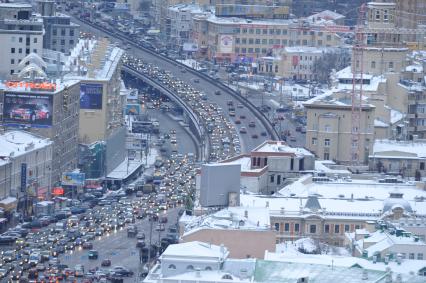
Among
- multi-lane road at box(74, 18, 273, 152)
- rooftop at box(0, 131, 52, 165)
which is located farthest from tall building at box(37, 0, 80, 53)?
rooftop at box(0, 131, 52, 165)

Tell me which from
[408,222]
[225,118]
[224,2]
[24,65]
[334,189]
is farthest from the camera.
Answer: [224,2]

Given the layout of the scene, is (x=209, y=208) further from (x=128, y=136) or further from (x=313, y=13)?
(x=313, y=13)

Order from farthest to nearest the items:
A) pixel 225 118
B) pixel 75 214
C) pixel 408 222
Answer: pixel 225 118 → pixel 75 214 → pixel 408 222

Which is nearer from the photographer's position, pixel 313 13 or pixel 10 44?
pixel 10 44

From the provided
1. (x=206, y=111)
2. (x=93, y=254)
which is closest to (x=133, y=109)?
(x=206, y=111)

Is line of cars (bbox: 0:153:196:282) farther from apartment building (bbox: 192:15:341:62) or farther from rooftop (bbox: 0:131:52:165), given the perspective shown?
apartment building (bbox: 192:15:341:62)

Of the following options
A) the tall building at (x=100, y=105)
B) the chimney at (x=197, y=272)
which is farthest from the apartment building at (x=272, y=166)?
the chimney at (x=197, y=272)

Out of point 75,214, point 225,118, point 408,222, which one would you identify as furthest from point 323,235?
point 225,118
